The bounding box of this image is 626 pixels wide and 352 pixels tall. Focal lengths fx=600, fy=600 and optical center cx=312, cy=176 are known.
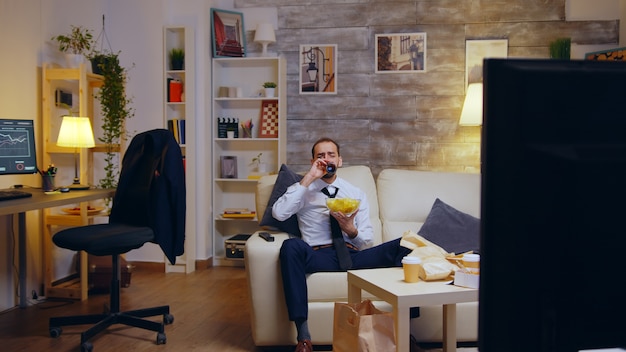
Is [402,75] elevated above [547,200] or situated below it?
above

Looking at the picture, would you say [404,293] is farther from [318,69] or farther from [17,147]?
[318,69]

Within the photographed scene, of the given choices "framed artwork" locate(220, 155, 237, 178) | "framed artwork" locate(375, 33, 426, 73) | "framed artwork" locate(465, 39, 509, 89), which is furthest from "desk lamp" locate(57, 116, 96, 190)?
"framed artwork" locate(465, 39, 509, 89)

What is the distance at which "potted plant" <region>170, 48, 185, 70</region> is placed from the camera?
5020 mm

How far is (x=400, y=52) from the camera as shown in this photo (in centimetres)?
521

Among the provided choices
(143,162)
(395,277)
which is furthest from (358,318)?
(143,162)

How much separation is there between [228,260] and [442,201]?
2309 mm

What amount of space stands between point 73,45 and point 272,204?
202cm

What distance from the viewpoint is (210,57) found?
521 cm

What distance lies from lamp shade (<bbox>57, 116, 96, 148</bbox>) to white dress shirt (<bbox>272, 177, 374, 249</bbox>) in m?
1.49

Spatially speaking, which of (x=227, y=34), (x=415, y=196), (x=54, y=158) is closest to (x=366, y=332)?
(x=415, y=196)

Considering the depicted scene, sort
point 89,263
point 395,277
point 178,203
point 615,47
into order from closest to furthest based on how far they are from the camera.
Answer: point 395,277 → point 178,203 → point 89,263 → point 615,47

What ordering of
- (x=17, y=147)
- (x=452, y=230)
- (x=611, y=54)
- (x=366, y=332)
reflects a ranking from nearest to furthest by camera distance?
(x=366, y=332) < (x=452, y=230) < (x=17, y=147) < (x=611, y=54)

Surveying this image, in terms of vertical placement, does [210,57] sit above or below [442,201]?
above

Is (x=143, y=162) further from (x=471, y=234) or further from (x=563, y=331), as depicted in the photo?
(x=563, y=331)
